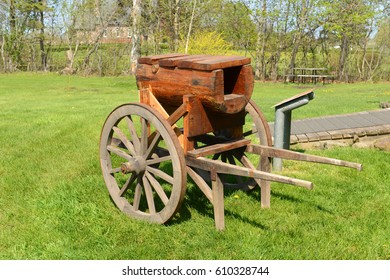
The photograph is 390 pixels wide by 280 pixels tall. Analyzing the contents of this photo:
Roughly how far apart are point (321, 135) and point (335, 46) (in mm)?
20592

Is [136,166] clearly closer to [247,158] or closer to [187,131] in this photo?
[187,131]

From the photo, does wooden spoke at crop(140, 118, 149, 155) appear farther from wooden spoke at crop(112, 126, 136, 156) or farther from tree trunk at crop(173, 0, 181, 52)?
tree trunk at crop(173, 0, 181, 52)

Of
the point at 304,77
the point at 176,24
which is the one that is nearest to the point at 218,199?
the point at 176,24

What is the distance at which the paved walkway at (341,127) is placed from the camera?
6.10 meters

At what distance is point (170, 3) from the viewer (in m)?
22.1

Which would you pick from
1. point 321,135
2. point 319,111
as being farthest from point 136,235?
point 319,111

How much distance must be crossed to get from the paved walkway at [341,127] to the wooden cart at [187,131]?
230 cm

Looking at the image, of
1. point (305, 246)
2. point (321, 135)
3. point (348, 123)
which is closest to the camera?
point (305, 246)

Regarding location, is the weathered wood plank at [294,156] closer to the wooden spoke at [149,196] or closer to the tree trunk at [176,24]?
the wooden spoke at [149,196]

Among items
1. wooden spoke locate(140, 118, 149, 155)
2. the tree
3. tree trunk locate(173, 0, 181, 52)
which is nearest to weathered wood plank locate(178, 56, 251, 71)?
wooden spoke locate(140, 118, 149, 155)

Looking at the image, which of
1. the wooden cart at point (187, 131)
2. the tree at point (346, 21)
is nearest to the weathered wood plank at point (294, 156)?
the wooden cart at point (187, 131)

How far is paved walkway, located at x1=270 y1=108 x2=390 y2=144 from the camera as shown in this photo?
610 centimetres

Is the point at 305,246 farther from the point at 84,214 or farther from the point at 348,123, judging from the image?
the point at 348,123

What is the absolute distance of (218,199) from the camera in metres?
3.39
